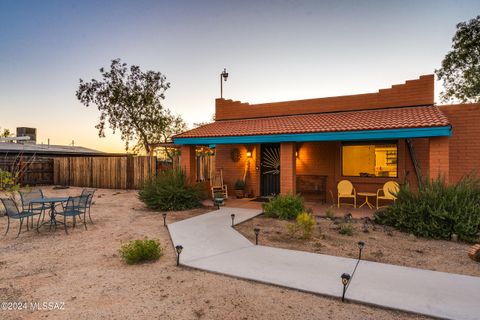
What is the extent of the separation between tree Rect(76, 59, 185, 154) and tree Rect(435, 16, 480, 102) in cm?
2106

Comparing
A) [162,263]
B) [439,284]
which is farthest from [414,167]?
[162,263]

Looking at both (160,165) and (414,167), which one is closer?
(414,167)

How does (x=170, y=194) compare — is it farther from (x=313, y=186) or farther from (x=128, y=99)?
(x=128, y=99)

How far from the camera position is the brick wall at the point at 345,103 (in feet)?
31.6

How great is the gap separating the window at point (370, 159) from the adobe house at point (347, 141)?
31mm

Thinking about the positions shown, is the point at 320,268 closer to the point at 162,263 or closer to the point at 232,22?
the point at 162,263

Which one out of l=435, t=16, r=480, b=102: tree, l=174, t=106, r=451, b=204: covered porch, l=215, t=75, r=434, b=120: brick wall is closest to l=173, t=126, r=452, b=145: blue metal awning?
l=174, t=106, r=451, b=204: covered porch

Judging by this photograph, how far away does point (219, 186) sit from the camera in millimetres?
11570

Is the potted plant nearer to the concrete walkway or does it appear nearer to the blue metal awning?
the blue metal awning

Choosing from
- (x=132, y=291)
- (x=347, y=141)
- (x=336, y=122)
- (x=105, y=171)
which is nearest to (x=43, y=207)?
(x=132, y=291)

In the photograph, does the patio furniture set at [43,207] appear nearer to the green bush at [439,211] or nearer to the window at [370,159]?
the green bush at [439,211]

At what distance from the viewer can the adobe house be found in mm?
7863

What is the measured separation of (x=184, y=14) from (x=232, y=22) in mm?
2019

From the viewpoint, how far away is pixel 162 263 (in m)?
4.49
